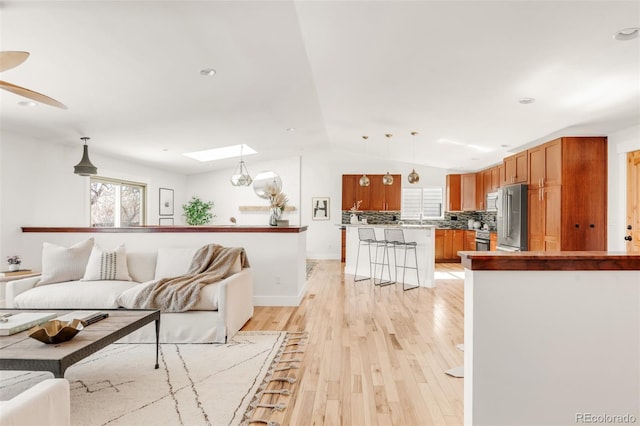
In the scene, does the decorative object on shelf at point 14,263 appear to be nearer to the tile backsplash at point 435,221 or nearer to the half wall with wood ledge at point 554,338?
the half wall with wood ledge at point 554,338

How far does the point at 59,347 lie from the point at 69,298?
68.3 inches

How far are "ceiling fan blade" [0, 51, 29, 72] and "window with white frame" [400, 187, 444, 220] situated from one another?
29.5 ft

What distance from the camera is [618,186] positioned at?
484cm

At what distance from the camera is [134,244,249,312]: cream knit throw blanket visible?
3559mm

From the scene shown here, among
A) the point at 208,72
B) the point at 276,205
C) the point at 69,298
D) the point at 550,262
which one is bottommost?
the point at 69,298

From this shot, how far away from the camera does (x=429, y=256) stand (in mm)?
6531

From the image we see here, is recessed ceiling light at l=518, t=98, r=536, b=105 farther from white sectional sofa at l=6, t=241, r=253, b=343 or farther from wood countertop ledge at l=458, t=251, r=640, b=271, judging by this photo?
white sectional sofa at l=6, t=241, r=253, b=343

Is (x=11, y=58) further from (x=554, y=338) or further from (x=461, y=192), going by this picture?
(x=461, y=192)

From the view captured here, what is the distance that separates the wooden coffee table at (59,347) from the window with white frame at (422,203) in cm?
822

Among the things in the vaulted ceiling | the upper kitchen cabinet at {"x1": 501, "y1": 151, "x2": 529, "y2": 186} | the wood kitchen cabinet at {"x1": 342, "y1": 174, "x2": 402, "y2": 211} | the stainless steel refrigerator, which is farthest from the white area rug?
the wood kitchen cabinet at {"x1": 342, "y1": 174, "x2": 402, "y2": 211}

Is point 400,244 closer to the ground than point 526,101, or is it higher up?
closer to the ground

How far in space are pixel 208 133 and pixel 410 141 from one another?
12.1 feet

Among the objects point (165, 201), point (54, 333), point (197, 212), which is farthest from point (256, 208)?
A: point (54, 333)

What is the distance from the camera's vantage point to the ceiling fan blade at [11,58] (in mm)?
1858
